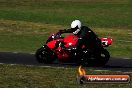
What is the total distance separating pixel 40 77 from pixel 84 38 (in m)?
4.32

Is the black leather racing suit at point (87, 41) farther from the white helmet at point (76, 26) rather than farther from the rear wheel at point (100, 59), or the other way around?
the rear wheel at point (100, 59)

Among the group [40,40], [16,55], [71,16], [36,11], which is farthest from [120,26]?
[16,55]

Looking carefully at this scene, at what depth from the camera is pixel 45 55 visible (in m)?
20.0

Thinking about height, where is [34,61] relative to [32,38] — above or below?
above

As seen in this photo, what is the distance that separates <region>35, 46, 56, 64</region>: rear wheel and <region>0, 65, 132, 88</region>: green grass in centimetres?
143

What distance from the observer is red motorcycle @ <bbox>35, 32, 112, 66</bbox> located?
19.8 m

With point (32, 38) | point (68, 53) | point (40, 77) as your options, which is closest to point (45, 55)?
point (68, 53)

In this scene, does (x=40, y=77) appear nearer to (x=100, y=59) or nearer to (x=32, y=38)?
(x=100, y=59)

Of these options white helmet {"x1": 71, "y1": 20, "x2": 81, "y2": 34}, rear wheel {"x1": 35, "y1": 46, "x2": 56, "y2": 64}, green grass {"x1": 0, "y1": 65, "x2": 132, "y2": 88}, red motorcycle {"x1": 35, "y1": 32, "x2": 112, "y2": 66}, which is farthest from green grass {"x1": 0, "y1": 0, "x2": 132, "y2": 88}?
white helmet {"x1": 71, "y1": 20, "x2": 81, "y2": 34}

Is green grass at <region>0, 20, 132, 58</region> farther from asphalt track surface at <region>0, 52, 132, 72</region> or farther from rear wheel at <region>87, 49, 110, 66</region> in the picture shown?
rear wheel at <region>87, 49, 110, 66</region>

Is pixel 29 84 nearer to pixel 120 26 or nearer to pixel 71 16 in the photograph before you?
pixel 120 26

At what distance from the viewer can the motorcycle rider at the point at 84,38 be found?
770 inches

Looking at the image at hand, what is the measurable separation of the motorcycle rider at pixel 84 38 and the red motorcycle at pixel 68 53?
161mm

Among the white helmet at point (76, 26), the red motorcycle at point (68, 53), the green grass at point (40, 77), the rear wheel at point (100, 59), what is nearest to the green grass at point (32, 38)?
the rear wheel at point (100, 59)
